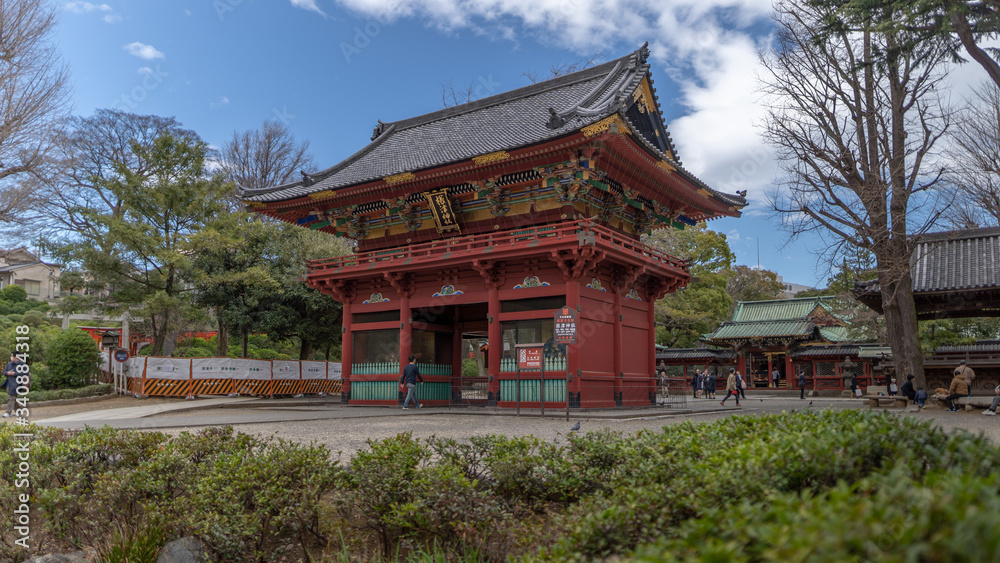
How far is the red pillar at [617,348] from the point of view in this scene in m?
18.6

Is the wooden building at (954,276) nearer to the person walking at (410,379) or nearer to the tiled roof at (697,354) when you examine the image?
the person walking at (410,379)

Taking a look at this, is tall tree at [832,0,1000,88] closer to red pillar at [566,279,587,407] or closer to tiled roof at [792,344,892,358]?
red pillar at [566,279,587,407]

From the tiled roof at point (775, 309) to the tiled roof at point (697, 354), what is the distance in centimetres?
241

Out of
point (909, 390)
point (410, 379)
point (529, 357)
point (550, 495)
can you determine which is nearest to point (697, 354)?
point (909, 390)

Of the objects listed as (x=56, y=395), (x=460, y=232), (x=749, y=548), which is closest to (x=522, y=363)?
(x=460, y=232)

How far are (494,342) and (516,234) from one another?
3.23 meters

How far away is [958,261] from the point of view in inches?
712

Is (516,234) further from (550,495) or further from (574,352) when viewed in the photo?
(550,495)

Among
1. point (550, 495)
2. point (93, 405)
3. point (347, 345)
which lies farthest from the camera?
point (347, 345)

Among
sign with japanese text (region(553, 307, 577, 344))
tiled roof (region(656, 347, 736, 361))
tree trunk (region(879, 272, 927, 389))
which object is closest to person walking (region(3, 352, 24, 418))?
sign with japanese text (region(553, 307, 577, 344))

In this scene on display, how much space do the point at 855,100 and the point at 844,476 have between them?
708 inches

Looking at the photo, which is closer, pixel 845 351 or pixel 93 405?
pixel 93 405

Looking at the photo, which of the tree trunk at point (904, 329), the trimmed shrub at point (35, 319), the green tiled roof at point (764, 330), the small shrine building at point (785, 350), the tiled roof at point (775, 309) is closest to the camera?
the tree trunk at point (904, 329)

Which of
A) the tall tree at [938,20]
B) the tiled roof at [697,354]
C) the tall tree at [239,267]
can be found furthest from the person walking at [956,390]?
the tiled roof at [697,354]
